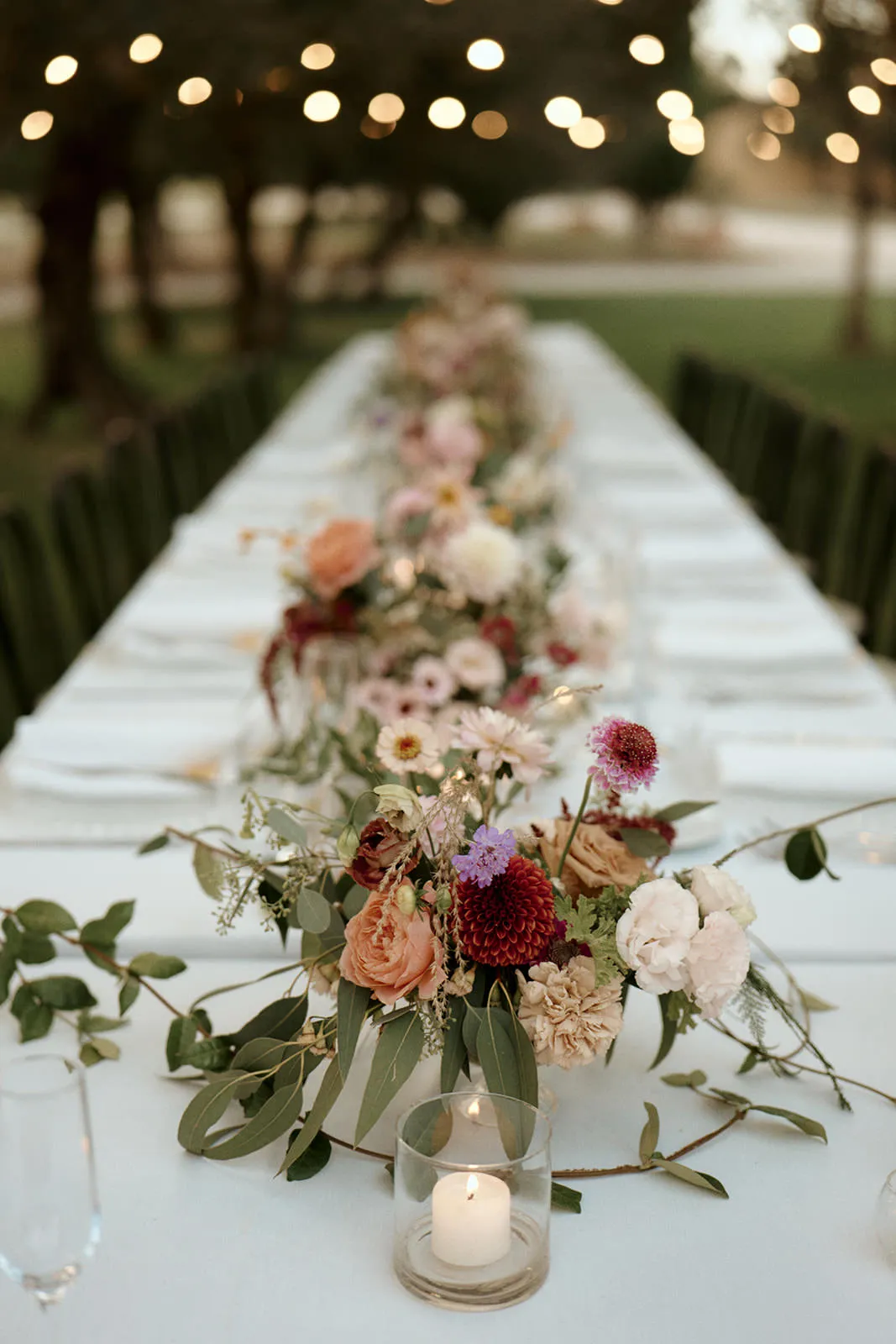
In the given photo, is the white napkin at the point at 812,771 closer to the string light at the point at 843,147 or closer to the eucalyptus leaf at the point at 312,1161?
the eucalyptus leaf at the point at 312,1161

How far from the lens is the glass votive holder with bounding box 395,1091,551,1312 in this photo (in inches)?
39.4

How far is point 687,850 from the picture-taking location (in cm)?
176

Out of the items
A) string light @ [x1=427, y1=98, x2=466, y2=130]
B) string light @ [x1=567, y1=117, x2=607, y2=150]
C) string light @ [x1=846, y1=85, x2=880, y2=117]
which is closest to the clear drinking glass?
string light @ [x1=846, y1=85, x2=880, y2=117]

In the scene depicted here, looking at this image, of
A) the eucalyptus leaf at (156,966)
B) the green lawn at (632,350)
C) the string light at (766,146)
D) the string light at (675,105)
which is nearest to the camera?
the eucalyptus leaf at (156,966)

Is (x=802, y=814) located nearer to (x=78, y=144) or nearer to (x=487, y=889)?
(x=487, y=889)

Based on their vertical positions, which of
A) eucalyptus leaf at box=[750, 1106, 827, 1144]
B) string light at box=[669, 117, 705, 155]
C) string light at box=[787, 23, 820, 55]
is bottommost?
eucalyptus leaf at box=[750, 1106, 827, 1144]

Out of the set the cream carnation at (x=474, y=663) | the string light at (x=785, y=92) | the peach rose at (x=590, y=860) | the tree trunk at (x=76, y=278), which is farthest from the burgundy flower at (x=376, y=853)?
the tree trunk at (x=76, y=278)

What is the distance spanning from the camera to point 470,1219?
1.01 metres

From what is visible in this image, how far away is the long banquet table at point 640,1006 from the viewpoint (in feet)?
3.41

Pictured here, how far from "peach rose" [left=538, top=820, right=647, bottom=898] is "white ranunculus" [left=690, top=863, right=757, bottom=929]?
0.20ft

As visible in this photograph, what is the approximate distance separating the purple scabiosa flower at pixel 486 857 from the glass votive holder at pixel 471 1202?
0.15m

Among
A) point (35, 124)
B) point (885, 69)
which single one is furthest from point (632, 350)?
point (35, 124)

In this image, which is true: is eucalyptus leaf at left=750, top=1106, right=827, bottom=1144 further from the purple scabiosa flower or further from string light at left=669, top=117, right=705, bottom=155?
string light at left=669, top=117, right=705, bottom=155

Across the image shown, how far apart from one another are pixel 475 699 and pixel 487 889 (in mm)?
959
